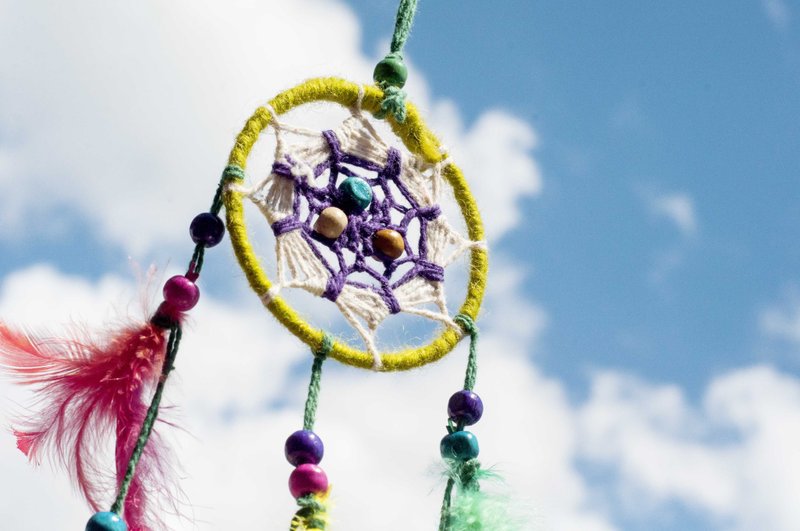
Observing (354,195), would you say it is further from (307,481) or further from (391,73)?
(307,481)

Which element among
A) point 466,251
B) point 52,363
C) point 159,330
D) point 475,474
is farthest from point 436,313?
point 52,363

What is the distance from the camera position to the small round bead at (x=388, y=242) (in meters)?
1.57

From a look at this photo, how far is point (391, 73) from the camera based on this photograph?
5.41 feet

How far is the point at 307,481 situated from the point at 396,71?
24.8 inches

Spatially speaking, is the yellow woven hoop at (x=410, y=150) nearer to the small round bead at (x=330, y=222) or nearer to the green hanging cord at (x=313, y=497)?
the green hanging cord at (x=313, y=497)

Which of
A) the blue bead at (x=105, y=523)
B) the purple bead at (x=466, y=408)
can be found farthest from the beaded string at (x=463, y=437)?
the blue bead at (x=105, y=523)

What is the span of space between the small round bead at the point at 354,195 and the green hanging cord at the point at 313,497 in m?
0.20

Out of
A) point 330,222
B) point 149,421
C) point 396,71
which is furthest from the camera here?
point 396,71

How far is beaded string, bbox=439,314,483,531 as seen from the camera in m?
1.51

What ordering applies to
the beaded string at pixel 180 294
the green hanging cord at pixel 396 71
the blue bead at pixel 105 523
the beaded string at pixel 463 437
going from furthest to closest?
the green hanging cord at pixel 396 71 → the beaded string at pixel 463 437 → the beaded string at pixel 180 294 → the blue bead at pixel 105 523

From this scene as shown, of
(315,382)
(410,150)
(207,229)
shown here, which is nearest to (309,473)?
(315,382)

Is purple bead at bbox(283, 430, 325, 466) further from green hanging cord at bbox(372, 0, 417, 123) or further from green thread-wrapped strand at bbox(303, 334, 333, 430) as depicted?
green hanging cord at bbox(372, 0, 417, 123)

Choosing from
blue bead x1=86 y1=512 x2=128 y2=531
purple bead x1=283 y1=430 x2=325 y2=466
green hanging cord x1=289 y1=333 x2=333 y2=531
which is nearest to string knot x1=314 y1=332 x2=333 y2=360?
green hanging cord x1=289 y1=333 x2=333 y2=531

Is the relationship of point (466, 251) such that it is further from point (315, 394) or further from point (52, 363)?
point (52, 363)
